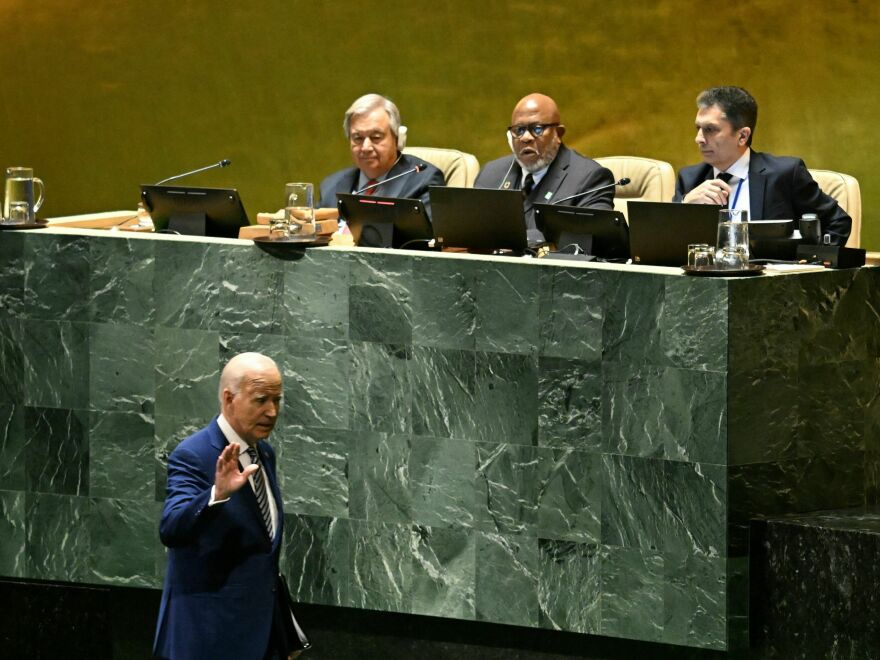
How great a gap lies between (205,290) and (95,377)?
0.46 m

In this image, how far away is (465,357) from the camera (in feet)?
15.9

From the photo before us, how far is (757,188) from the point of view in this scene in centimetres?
573

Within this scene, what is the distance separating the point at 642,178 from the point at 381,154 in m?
0.98

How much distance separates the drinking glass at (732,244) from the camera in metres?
4.54

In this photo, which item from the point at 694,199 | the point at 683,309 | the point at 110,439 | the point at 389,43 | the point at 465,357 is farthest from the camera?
the point at 389,43

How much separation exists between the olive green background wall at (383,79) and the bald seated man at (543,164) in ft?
4.63

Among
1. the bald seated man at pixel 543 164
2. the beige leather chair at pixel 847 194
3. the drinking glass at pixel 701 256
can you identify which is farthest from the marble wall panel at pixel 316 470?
the beige leather chair at pixel 847 194

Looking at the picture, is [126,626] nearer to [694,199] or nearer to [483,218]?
[483,218]

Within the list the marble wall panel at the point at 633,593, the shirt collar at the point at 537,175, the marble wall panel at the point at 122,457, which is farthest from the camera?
the shirt collar at the point at 537,175

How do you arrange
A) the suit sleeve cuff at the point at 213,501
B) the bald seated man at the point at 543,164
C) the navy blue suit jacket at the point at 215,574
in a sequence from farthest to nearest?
the bald seated man at the point at 543,164
the navy blue suit jacket at the point at 215,574
the suit sleeve cuff at the point at 213,501

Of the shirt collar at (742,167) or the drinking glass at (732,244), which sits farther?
the shirt collar at (742,167)

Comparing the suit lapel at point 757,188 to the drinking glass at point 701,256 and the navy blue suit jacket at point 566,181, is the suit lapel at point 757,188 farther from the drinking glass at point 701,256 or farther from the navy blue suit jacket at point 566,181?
the drinking glass at point 701,256

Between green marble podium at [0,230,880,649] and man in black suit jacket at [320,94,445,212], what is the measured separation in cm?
139

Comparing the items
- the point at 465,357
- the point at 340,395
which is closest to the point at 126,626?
the point at 340,395
